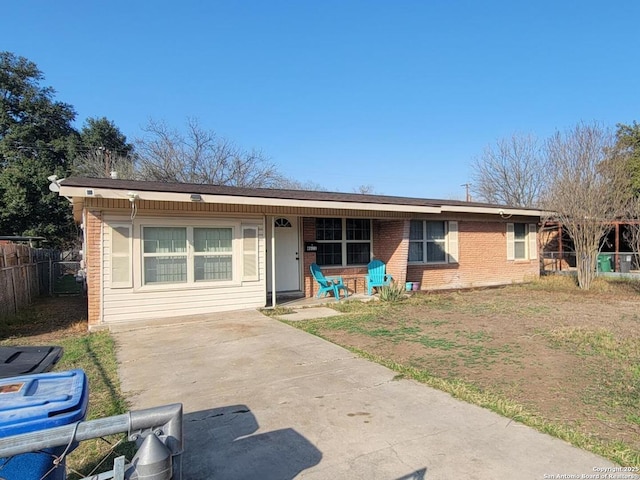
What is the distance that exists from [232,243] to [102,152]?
2261cm

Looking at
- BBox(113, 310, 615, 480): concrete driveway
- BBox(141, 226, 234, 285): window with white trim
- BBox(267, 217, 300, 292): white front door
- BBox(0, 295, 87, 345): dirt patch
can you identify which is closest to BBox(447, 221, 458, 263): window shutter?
BBox(267, 217, 300, 292): white front door

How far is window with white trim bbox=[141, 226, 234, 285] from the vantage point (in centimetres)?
888

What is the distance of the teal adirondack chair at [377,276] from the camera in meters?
12.1

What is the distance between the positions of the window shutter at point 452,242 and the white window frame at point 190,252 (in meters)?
7.39

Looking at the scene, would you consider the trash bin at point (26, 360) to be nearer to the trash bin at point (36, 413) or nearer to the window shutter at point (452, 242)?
the trash bin at point (36, 413)

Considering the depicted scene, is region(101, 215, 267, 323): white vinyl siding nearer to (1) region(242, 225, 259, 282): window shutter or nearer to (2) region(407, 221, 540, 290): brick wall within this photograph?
(1) region(242, 225, 259, 282): window shutter

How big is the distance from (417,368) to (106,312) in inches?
250

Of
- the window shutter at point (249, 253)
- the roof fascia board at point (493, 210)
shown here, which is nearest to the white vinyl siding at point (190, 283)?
the window shutter at point (249, 253)

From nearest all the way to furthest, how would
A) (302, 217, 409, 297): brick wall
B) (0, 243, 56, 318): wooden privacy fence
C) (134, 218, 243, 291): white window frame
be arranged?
1. (134, 218, 243, 291): white window frame
2. (0, 243, 56, 318): wooden privacy fence
3. (302, 217, 409, 297): brick wall

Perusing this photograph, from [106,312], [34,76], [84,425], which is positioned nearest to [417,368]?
[84,425]

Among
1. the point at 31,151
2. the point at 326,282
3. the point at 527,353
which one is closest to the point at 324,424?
the point at 527,353

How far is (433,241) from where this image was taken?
13773 millimetres

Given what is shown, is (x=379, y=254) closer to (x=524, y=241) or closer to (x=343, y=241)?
(x=343, y=241)

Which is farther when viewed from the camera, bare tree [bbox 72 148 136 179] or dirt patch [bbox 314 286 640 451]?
bare tree [bbox 72 148 136 179]
